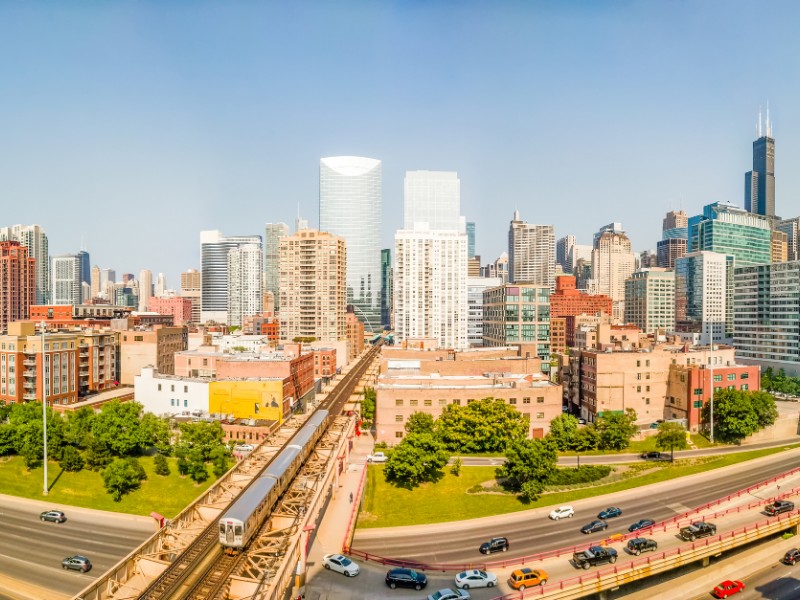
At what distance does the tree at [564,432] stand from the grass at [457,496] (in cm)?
Answer: 850

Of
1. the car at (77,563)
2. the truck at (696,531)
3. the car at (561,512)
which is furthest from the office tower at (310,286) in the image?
the truck at (696,531)

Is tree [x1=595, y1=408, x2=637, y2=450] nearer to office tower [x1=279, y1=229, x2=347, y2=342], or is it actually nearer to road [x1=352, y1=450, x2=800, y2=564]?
road [x1=352, y1=450, x2=800, y2=564]

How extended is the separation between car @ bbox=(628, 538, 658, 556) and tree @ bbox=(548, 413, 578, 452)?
31896 millimetres

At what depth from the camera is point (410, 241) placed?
538 feet

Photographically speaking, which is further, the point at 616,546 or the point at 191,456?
the point at 191,456

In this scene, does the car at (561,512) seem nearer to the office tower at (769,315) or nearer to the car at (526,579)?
the car at (526,579)

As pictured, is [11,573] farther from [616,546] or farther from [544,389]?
[544,389]

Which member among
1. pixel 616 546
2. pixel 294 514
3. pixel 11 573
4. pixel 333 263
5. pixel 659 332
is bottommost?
pixel 11 573

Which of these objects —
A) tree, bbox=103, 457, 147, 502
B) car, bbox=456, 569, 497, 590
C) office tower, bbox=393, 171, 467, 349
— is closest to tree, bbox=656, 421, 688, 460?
car, bbox=456, 569, 497, 590

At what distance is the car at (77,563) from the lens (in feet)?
147

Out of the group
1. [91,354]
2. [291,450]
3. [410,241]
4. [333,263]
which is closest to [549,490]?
[291,450]

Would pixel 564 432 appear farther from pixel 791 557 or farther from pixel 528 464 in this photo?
pixel 791 557

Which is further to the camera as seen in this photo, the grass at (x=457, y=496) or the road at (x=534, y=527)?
the grass at (x=457, y=496)

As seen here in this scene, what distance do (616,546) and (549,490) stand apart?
18.8 m
